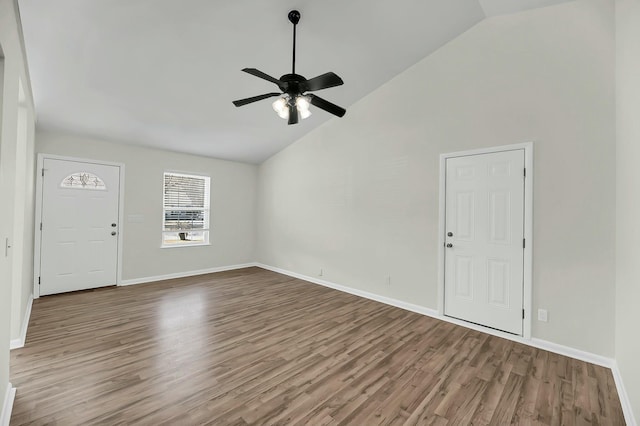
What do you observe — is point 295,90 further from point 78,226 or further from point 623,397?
point 78,226

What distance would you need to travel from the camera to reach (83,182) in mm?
4590

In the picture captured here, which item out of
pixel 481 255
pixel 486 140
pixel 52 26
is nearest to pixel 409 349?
pixel 481 255

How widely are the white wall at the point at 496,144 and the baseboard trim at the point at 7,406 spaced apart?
3854 mm

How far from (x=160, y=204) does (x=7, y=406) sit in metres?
3.96

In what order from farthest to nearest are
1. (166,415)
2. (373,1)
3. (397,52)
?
(397,52) < (373,1) < (166,415)

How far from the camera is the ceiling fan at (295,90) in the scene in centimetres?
236

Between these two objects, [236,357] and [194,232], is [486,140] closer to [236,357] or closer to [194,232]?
[236,357]

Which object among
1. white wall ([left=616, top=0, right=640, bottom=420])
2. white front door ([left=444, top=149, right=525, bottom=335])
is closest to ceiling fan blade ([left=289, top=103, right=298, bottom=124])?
white front door ([left=444, top=149, right=525, bottom=335])

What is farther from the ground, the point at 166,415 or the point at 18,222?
the point at 18,222

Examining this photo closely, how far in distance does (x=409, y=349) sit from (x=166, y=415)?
215cm

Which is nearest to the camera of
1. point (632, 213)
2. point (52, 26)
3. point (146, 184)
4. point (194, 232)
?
point (632, 213)

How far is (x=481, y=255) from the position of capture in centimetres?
339

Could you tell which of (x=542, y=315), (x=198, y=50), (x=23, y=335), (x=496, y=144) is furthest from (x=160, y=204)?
(x=542, y=315)

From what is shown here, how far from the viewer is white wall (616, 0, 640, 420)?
1.97 meters
